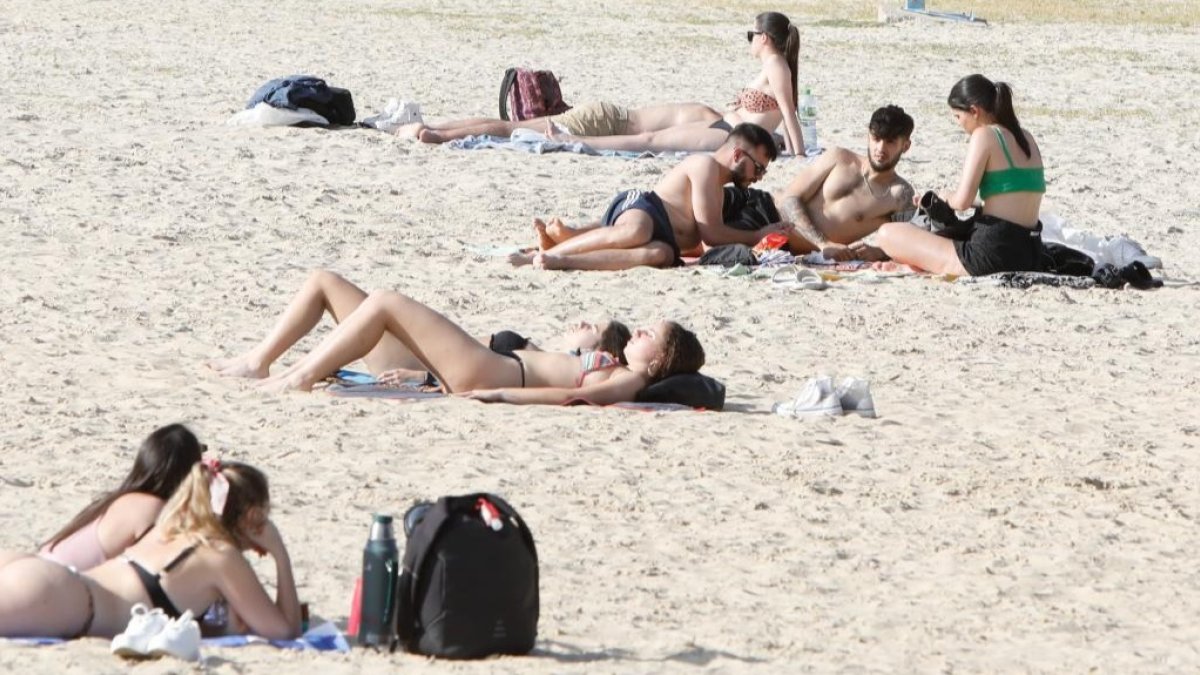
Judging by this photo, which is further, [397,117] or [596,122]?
[397,117]

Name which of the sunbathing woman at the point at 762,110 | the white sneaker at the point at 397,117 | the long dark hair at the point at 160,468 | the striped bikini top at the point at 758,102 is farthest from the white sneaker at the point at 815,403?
the white sneaker at the point at 397,117

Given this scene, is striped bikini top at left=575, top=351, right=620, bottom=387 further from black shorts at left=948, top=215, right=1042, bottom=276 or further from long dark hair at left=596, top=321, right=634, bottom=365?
black shorts at left=948, top=215, right=1042, bottom=276

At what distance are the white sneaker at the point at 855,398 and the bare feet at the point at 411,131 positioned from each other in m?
6.58

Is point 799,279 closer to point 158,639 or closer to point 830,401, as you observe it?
point 830,401

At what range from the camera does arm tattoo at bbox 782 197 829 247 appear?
1084 cm

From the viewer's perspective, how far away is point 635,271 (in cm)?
1034

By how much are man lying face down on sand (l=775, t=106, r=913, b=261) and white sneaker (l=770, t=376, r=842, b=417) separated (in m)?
3.10

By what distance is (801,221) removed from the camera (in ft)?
35.6

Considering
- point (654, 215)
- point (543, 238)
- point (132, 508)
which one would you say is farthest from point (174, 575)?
point (654, 215)

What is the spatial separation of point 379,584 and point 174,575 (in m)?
0.48

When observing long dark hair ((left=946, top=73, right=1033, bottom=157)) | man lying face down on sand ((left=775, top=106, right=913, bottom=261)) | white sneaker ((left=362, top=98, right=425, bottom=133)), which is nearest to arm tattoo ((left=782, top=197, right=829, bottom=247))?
man lying face down on sand ((left=775, top=106, right=913, bottom=261))

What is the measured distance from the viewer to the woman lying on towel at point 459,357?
24.2ft

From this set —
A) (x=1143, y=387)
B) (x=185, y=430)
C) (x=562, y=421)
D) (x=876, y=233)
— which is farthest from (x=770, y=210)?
(x=185, y=430)

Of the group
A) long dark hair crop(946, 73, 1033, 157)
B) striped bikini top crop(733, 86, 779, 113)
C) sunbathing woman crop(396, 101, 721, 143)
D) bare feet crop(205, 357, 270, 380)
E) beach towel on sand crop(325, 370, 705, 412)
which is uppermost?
long dark hair crop(946, 73, 1033, 157)
